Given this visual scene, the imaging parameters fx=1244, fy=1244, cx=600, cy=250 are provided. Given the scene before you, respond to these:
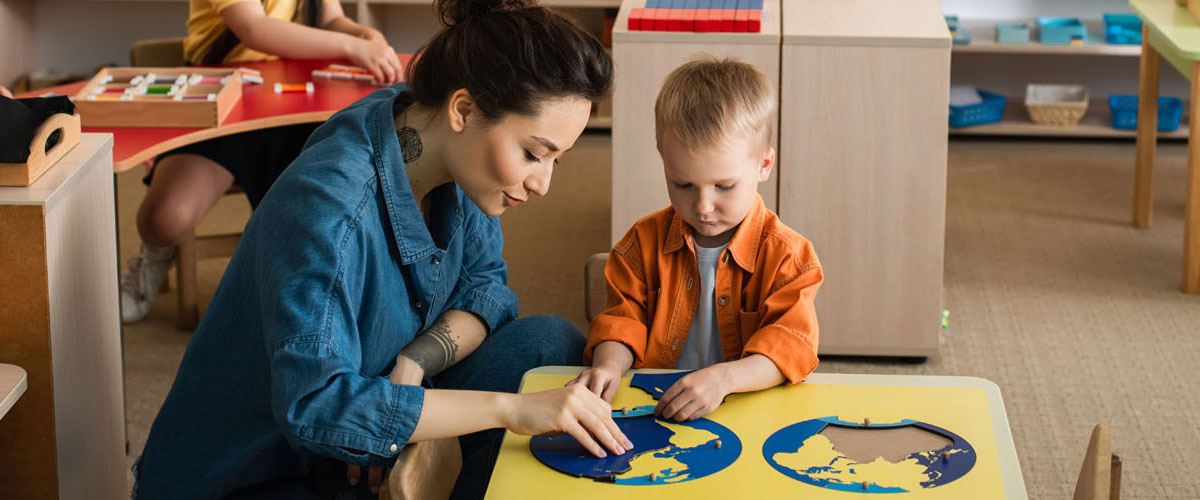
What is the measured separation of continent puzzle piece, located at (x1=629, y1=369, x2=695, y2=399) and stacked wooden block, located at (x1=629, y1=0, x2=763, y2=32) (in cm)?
122

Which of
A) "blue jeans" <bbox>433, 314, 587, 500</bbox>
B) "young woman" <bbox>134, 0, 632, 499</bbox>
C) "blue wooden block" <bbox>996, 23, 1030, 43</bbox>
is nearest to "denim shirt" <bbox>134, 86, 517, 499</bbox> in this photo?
"young woman" <bbox>134, 0, 632, 499</bbox>

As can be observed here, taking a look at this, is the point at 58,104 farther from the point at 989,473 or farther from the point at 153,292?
the point at 153,292

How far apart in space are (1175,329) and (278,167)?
2.12m

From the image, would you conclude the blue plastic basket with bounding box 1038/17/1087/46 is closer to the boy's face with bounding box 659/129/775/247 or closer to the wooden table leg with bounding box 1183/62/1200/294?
the wooden table leg with bounding box 1183/62/1200/294

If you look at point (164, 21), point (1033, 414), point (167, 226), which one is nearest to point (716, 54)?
point (1033, 414)

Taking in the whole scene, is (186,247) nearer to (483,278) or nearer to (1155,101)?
(483,278)

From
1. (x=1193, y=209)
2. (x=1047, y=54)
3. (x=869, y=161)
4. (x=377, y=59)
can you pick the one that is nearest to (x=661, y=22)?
(x=869, y=161)

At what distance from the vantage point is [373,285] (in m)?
1.48

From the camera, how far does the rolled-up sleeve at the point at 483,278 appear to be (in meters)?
1.75

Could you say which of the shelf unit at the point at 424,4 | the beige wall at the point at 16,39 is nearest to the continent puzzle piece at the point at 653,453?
the shelf unit at the point at 424,4

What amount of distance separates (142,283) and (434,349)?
→ 5.11ft

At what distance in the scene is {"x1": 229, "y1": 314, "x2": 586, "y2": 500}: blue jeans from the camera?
1483 mm

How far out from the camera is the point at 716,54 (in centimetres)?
257

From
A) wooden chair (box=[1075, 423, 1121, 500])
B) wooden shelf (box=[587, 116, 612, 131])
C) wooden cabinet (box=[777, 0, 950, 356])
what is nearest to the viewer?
wooden chair (box=[1075, 423, 1121, 500])
